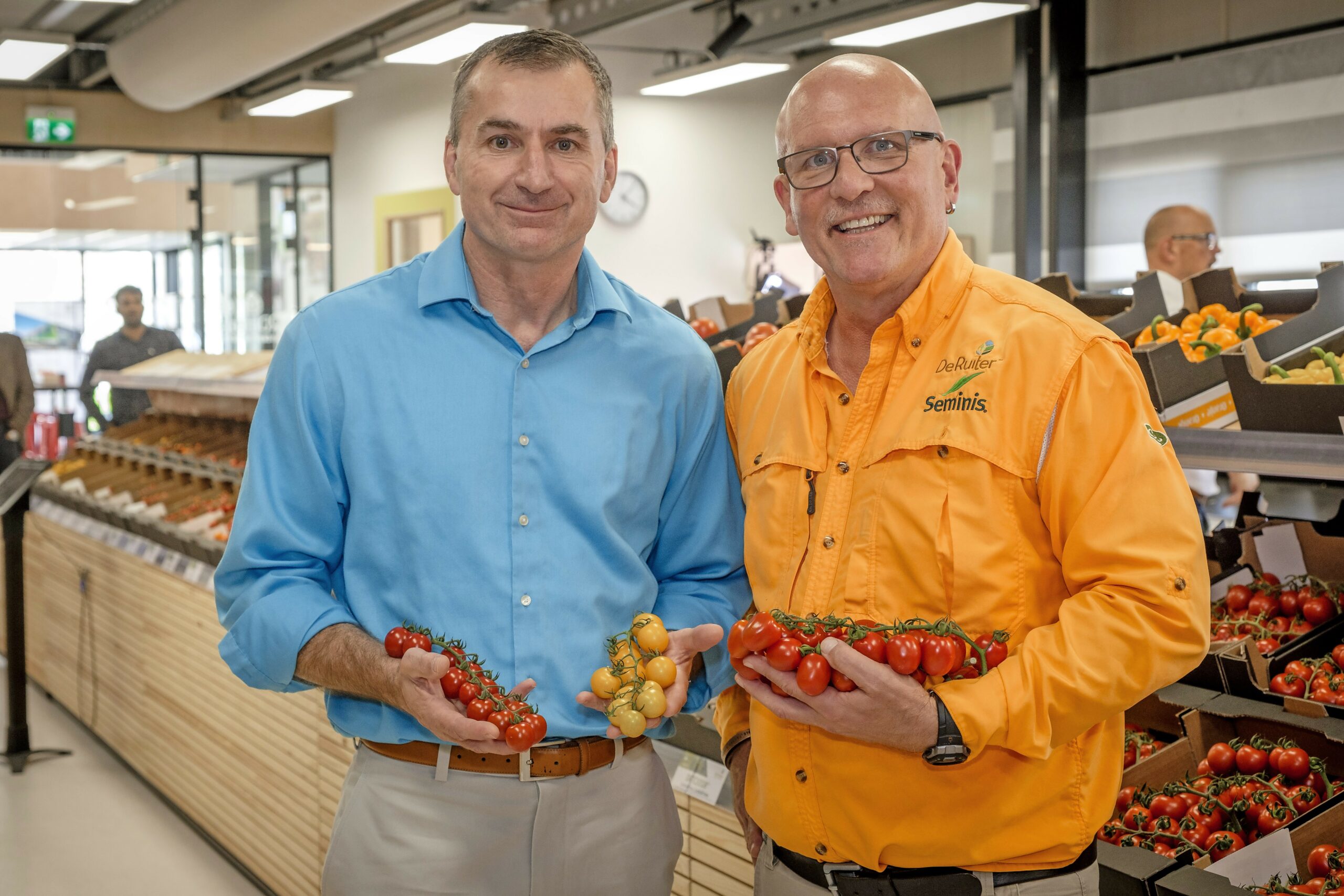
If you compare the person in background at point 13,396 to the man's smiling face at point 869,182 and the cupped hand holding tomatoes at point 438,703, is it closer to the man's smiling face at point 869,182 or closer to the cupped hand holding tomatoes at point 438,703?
the cupped hand holding tomatoes at point 438,703

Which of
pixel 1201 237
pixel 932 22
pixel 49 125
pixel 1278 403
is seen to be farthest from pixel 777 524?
pixel 49 125

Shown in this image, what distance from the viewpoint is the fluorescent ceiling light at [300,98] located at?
28.2 ft

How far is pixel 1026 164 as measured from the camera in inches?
303

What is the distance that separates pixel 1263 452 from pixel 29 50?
8390mm

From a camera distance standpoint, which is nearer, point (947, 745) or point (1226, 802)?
point (947, 745)

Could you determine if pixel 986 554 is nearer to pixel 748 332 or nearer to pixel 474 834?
pixel 474 834

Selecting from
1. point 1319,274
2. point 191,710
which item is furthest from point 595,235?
point 1319,274

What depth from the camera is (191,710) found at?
4.46m

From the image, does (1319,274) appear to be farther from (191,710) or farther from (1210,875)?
(191,710)

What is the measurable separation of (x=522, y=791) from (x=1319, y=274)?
2099 mm

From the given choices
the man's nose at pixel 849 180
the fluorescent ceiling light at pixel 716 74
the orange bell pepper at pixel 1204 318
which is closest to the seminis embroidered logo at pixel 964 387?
the man's nose at pixel 849 180

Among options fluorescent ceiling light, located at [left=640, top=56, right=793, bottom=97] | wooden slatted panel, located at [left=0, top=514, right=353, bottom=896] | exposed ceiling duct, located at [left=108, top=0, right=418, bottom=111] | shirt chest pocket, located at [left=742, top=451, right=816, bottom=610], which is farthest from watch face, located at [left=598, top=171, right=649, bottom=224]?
→ shirt chest pocket, located at [left=742, top=451, right=816, bottom=610]

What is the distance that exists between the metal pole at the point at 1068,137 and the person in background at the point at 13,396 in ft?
22.1

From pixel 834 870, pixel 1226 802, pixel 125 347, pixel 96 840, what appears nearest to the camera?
pixel 834 870
